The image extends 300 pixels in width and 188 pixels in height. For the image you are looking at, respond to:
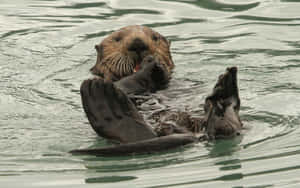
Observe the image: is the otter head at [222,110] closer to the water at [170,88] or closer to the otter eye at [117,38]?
the water at [170,88]

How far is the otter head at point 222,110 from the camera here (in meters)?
4.94

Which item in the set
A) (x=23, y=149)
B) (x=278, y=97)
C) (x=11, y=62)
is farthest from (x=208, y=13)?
(x=23, y=149)

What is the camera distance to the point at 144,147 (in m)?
4.64

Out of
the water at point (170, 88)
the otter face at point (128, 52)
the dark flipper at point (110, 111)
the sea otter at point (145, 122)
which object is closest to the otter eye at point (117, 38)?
the otter face at point (128, 52)

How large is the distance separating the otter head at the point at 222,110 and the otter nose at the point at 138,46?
1617 millimetres

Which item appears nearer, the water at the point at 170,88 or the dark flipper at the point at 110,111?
the water at the point at 170,88

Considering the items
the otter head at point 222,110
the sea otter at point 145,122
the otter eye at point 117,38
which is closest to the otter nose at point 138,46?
the otter eye at point 117,38

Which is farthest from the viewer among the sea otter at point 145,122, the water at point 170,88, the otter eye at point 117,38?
the otter eye at point 117,38

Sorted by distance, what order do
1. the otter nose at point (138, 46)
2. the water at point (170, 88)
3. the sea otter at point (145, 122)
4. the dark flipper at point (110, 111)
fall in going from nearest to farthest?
1. the water at point (170, 88)
2. the sea otter at point (145, 122)
3. the dark flipper at point (110, 111)
4. the otter nose at point (138, 46)

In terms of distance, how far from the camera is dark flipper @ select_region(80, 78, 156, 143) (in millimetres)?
4891

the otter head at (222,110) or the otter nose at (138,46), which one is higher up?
the otter nose at (138,46)

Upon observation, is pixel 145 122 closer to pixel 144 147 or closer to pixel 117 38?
pixel 144 147

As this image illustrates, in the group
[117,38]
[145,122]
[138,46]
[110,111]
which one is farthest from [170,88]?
[110,111]

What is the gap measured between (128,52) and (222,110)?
1.88 meters
